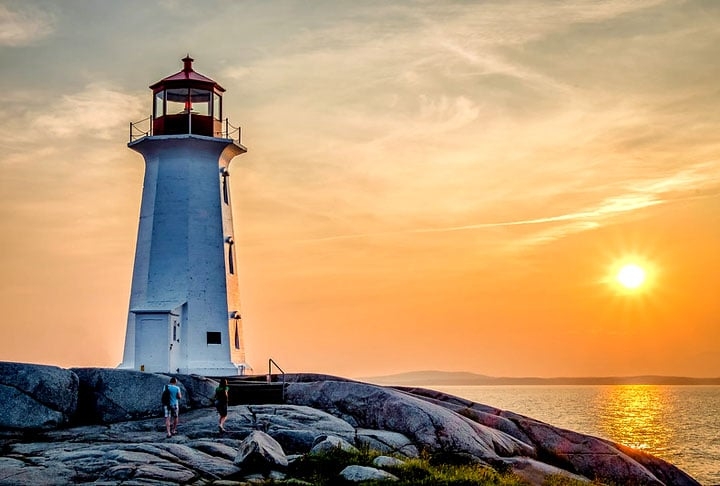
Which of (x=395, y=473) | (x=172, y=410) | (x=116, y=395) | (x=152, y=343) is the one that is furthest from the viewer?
(x=152, y=343)

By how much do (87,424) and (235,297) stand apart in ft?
40.6

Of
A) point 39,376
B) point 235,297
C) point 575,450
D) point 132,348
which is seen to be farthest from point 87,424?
point 575,450

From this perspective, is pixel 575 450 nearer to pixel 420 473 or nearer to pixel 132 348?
pixel 420 473

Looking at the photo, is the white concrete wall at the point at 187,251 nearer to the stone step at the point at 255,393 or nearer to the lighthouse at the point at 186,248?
the lighthouse at the point at 186,248

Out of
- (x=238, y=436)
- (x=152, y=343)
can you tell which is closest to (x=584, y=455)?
(x=238, y=436)

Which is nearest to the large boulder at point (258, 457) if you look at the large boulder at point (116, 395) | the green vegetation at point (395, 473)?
the green vegetation at point (395, 473)

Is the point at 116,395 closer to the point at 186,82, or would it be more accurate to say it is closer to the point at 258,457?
the point at 258,457

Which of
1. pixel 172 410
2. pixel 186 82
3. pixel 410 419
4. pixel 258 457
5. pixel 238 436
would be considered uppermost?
pixel 186 82

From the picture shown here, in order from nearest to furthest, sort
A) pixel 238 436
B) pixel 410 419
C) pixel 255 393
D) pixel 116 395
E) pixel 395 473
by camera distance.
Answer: pixel 395 473
pixel 238 436
pixel 410 419
pixel 116 395
pixel 255 393

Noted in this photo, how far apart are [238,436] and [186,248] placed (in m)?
13.7

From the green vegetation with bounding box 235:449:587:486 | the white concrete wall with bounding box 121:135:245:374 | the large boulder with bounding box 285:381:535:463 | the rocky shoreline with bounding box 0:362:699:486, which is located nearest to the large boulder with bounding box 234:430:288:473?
the rocky shoreline with bounding box 0:362:699:486

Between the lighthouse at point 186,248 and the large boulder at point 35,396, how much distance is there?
8.39m

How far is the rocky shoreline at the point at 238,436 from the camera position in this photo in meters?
20.4

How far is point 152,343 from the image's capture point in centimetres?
3566
